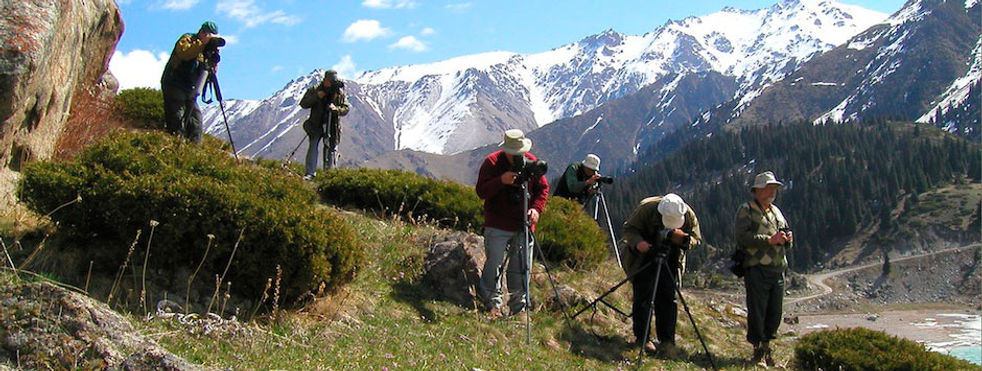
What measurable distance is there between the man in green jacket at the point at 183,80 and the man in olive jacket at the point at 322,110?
3.74 m

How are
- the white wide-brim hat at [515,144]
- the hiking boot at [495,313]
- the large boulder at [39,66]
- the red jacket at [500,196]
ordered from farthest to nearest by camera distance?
the white wide-brim hat at [515,144] < the red jacket at [500,196] < the hiking boot at [495,313] < the large boulder at [39,66]

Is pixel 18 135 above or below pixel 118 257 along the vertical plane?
above

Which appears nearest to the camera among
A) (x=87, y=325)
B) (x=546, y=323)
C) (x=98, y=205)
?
(x=87, y=325)

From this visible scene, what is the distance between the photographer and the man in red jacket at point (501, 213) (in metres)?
8.53

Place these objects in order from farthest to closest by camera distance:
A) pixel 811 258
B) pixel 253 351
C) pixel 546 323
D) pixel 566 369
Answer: pixel 811 258 < pixel 546 323 < pixel 566 369 < pixel 253 351

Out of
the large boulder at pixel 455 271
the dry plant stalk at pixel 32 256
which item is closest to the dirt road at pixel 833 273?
the large boulder at pixel 455 271

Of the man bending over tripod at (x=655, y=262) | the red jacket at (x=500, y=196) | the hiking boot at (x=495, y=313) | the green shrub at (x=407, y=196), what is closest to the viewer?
the hiking boot at (x=495, y=313)

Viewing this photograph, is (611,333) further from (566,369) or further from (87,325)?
(87,325)

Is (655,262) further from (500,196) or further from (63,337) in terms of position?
(63,337)

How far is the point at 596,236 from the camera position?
13.0m

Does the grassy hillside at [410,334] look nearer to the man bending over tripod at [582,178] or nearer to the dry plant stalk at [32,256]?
the dry plant stalk at [32,256]

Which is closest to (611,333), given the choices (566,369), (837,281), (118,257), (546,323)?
(546,323)

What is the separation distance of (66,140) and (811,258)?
18206 cm

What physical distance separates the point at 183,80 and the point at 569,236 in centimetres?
673
